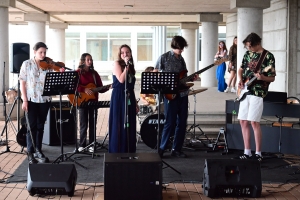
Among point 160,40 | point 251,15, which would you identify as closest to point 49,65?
Result: point 251,15

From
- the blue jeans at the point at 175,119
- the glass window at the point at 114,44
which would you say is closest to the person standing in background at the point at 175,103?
the blue jeans at the point at 175,119

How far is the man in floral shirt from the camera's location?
25.6 ft

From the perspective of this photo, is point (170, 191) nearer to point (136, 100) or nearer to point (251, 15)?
point (136, 100)

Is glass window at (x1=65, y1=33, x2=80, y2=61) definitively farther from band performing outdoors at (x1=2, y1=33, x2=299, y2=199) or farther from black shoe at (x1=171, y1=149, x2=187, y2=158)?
black shoe at (x1=171, y1=149, x2=187, y2=158)

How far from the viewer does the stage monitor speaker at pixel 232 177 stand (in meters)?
6.19

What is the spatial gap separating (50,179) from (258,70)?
3271mm

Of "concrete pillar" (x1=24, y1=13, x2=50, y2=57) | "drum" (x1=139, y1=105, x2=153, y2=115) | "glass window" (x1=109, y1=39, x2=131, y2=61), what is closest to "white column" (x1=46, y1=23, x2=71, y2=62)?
"concrete pillar" (x1=24, y1=13, x2=50, y2=57)

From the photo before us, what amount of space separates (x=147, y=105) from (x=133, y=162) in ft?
15.7

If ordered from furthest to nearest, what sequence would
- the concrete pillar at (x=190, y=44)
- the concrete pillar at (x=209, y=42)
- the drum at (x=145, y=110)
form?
the concrete pillar at (x=190, y=44)
the concrete pillar at (x=209, y=42)
the drum at (x=145, y=110)

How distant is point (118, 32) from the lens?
141ft

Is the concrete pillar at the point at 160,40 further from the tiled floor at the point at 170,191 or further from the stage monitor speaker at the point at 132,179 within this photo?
the stage monitor speaker at the point at 132,179

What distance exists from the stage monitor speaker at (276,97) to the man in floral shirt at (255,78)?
745mm

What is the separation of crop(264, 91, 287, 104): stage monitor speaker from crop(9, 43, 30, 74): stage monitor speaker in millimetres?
4391

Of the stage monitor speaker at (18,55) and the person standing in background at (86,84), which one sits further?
the stage monitor speaker at (18,55)
